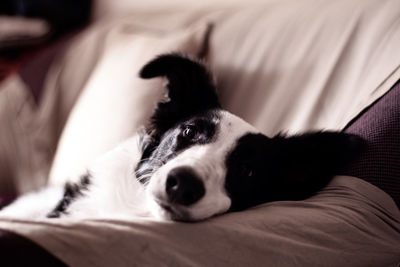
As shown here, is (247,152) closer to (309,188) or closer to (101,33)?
(309,188)

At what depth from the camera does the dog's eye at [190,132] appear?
1.19 metres

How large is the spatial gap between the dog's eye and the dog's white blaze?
57 millimetres

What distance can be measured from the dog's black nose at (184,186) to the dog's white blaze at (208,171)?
14mm

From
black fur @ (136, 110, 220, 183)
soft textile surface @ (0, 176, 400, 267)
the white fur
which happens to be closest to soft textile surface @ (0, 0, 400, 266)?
soft textile surface @ (0, 176, 400, 267)

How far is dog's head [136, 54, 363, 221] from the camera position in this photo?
96 cm

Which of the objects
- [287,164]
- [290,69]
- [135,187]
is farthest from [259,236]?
[290,69]

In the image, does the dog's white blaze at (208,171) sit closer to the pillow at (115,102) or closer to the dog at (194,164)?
the dog at (194,164)

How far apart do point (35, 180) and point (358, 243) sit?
1.56 meters

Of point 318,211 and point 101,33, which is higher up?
point 101,33

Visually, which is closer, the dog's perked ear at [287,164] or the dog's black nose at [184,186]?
the dog's black nose at [184,186]

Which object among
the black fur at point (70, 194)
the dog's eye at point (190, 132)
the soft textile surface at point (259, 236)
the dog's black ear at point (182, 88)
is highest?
the dog's black ear at point (182, 88)

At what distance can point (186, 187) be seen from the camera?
93cm

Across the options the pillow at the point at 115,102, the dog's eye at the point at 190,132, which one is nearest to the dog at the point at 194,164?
the dog's eye at the point at 190,132

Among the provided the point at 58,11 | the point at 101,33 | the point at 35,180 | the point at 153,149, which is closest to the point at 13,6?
the point at 58,11
